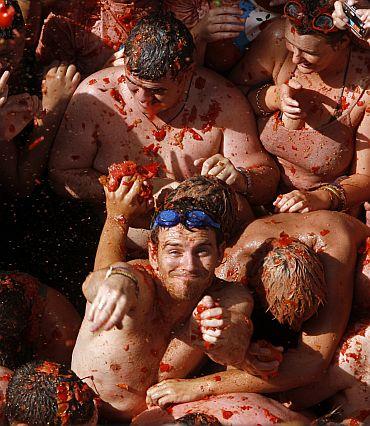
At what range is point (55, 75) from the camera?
637cm

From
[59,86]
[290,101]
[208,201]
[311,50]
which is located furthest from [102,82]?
[208,201]

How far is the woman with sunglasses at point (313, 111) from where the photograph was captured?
6051 mm

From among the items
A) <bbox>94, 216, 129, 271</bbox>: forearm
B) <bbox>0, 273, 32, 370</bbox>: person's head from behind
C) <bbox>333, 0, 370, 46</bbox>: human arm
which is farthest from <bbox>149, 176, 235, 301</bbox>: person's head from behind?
<bbox>333, 0, 370, 46</bbox>: human arm

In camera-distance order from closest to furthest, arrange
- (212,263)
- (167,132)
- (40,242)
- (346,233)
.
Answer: (212,263), (346,233), (167,132), (40,242)

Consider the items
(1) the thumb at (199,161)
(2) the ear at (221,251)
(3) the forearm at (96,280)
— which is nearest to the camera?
(3) the forearm at (96,280)

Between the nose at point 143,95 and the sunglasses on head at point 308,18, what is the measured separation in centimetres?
87

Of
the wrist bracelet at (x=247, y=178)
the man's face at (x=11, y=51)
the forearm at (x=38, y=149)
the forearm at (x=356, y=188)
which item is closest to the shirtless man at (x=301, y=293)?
the wrist bracelet at (x=247, y=178)

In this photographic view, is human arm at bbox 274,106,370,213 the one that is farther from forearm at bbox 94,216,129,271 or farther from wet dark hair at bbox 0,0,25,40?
wet dark hair at bbox 0,0,25,40

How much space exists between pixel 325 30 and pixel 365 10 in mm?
258

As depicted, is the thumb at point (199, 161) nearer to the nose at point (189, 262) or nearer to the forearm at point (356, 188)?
the forearm at point (356, 188)

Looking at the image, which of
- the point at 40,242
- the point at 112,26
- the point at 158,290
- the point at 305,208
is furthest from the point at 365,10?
the point at 40,242

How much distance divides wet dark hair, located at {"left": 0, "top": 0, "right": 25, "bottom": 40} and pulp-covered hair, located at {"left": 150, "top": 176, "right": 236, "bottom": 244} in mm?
1348

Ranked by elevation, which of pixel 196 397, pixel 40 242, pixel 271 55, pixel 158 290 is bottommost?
pixel 40 242

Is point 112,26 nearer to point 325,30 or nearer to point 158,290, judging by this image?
point 325,30
